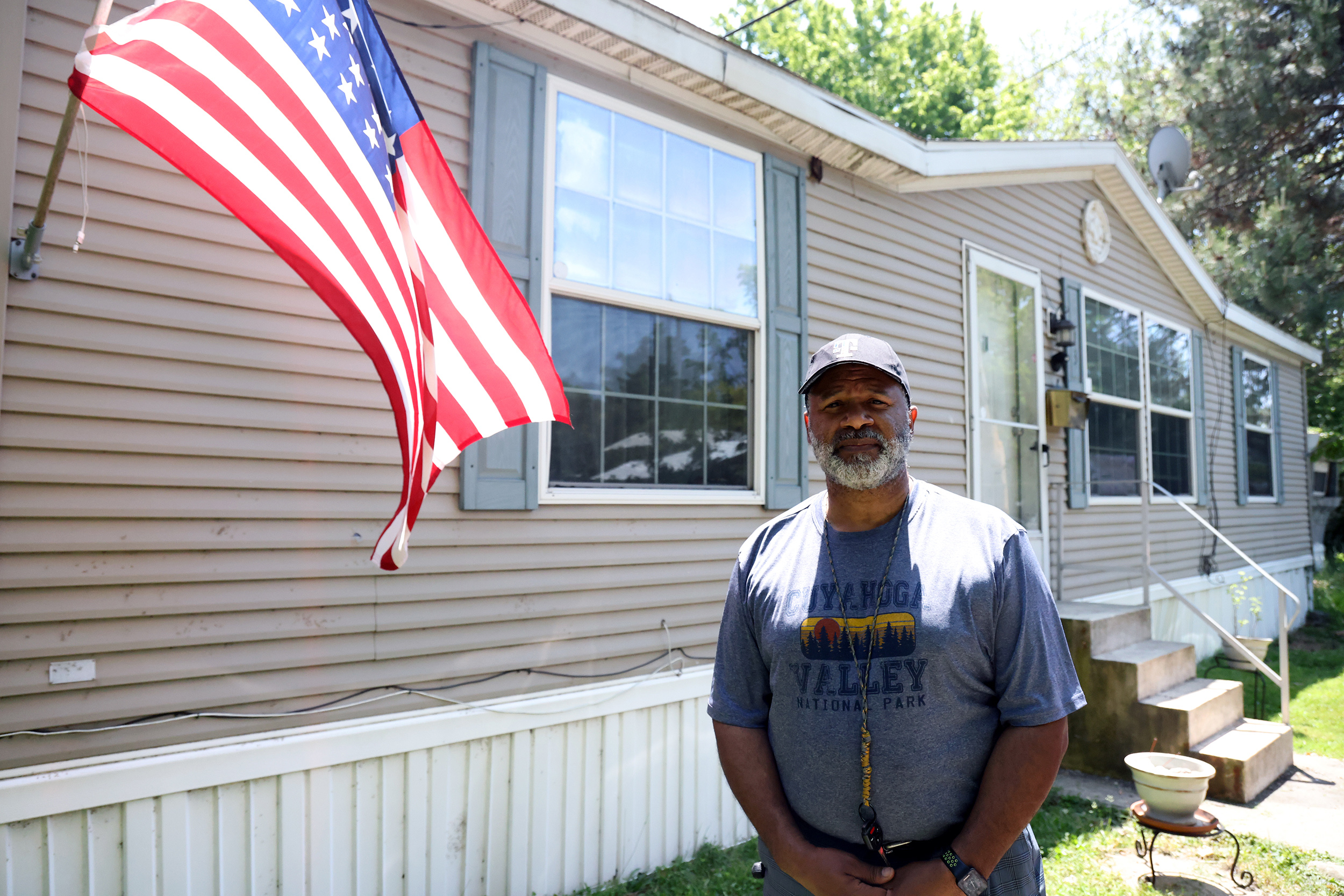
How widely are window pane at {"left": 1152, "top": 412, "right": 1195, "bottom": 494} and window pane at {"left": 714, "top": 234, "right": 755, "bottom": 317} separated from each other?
580cm

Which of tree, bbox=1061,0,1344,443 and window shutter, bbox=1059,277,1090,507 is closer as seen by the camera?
window shutter, bbox=1059,277,1090,507

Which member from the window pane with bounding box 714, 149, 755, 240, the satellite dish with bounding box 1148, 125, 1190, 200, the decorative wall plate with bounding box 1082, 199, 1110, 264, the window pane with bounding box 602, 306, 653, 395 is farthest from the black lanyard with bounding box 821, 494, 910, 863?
the satellite dish with bounding box 1148, 125, 1190, 200

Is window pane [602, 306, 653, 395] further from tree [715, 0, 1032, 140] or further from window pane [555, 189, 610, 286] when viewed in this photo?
tree [715, 0, 1032, 140]

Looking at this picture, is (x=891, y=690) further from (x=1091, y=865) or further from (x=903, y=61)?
(x=903, y=61)

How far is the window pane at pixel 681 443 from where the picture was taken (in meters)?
3.99

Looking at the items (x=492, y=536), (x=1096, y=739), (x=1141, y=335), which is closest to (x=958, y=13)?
(x=1141, y=335)

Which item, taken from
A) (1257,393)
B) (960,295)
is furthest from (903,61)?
(960,295)

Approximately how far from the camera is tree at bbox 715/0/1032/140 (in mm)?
23078

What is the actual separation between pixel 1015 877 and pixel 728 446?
2.80m

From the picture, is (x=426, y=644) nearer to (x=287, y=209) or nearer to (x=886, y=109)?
(x=287, y=209)

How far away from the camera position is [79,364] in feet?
8.27

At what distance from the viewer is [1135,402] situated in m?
8.01

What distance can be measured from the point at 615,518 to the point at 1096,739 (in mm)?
3480

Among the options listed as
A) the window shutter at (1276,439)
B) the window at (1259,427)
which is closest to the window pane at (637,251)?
the window at (1259,427)
